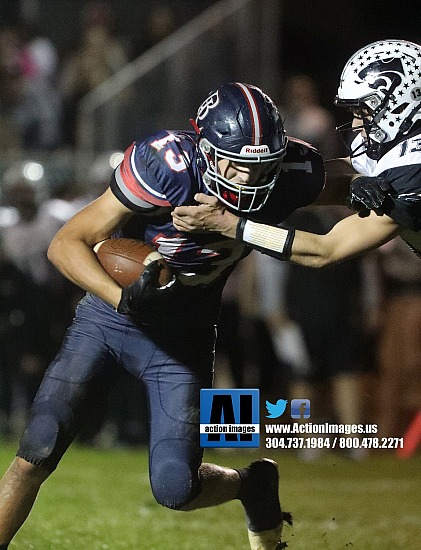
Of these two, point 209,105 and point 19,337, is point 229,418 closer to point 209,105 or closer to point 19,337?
point 209,105

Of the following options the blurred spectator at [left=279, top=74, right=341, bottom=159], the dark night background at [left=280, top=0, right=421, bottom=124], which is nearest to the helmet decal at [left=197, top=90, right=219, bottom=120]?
the blurred spectator at [left=279, top=74, right=341, bottom=159]

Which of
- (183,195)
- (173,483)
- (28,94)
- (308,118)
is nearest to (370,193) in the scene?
(183,195)

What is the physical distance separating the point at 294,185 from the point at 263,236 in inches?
10.4

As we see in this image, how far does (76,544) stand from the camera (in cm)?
388

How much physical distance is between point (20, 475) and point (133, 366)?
49 centimetres

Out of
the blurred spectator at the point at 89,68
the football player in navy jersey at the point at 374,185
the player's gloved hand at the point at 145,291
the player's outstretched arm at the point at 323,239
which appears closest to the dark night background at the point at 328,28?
the blurred spectator at the point at 89,68

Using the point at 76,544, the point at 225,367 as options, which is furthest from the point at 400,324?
the point at 76,544

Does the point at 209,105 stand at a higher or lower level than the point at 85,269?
higher

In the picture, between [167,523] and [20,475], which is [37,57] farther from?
[20,475]

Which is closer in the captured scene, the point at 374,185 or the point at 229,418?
the point at 374,185

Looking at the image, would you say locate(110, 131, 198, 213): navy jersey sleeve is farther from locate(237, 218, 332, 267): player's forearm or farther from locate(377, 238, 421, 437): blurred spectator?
locate(377, 238, 421, 437): blurred spectator

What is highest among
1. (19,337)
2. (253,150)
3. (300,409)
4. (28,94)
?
(253,150)

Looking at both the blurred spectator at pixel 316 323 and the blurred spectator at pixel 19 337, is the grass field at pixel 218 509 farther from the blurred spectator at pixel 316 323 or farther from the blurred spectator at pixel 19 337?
the blurred spectator at pixel 316 323

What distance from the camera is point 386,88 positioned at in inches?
131
